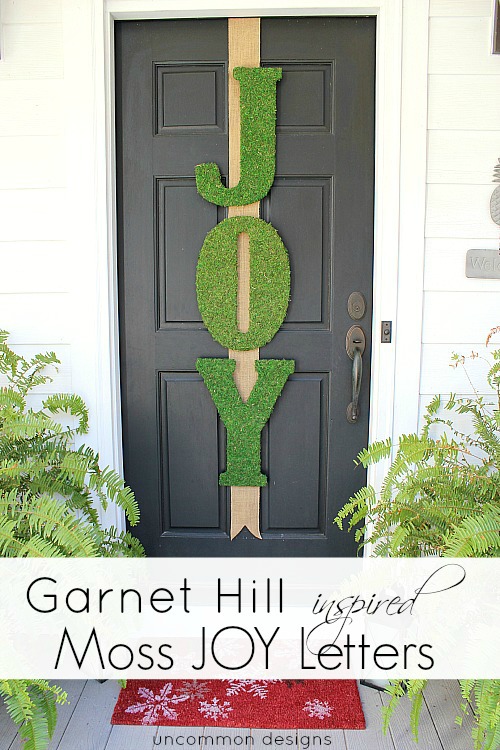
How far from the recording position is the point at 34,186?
2.13 metres

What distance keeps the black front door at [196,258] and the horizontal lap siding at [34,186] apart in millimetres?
198

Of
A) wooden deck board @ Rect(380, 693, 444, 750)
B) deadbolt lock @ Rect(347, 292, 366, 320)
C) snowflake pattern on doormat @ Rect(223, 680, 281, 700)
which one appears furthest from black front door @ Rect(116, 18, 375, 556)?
wooden deck board @ Rect(380, 693, 444, 750)

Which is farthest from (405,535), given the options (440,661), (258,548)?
(258,548)

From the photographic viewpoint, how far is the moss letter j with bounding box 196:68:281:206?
2111 millimetres

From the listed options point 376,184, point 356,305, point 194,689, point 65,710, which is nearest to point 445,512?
point 356,305

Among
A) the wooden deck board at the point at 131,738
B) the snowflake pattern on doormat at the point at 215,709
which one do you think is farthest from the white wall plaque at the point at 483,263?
the wooden deck board at the point at 131,738

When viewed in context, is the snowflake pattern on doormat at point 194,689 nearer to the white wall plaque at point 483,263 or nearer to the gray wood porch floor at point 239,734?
the gray wood porch floor at point 239,734

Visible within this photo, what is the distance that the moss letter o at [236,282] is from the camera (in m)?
2.17

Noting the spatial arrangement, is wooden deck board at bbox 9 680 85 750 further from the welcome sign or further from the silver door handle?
the silver door handle

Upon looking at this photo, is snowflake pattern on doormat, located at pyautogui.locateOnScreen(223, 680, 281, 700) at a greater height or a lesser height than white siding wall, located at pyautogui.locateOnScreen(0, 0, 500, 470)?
lesser

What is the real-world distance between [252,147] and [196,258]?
410 millimetres

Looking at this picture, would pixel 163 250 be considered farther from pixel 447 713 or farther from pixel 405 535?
pixel 447 713

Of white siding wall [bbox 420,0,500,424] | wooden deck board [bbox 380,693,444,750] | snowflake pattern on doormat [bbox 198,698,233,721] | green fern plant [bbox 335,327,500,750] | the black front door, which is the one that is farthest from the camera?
the black front door

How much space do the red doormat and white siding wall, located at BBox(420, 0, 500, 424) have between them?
3.22 feet
